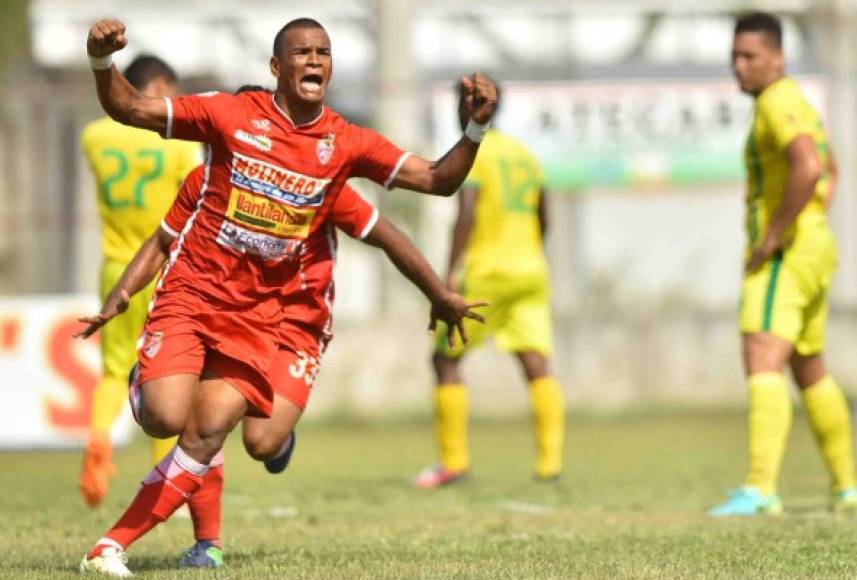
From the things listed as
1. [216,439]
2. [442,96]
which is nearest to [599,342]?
[442,96]

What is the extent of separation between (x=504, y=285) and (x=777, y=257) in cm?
315

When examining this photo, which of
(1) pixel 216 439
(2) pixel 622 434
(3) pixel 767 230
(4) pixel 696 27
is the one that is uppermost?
(4) pixel 696 27

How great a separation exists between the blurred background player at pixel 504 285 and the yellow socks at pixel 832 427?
2559 mm

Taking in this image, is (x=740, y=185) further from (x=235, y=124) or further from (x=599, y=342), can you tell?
(x=235, y=124)

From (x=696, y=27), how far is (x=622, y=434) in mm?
6110

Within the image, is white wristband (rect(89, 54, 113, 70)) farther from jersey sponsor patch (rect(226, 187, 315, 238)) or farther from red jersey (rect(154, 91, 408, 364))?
jersey sponsor patch (rect(226, 187, 315, 238))

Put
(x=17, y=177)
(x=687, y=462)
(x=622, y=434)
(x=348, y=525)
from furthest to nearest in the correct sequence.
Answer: (x=17, y=177), (x=622, y=434), (x=687, y=462), (x=348, y=525)

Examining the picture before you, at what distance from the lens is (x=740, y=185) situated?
20906mm

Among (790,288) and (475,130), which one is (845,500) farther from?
(475,130)

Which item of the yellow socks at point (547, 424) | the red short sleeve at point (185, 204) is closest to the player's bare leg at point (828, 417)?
the yellow socks at point (547, 424)

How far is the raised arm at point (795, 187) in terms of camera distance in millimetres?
9586

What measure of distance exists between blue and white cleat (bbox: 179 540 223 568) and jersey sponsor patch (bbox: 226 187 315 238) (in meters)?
1.29

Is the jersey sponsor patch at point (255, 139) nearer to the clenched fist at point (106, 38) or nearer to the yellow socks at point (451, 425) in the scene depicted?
the clenched fist at point (106, 38)

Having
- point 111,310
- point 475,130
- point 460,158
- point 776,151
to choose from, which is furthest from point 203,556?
point 776,151
